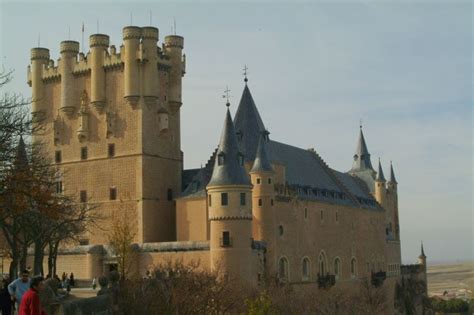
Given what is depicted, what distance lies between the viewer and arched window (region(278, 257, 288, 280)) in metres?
58.6

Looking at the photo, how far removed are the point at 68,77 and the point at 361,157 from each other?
4526cm

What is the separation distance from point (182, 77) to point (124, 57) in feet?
16.7

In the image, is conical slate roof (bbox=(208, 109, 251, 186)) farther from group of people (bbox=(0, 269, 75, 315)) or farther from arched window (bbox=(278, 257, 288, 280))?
group of people (bbox=(0, 269, 75, 315))

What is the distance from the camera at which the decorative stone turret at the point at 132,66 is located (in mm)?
58469

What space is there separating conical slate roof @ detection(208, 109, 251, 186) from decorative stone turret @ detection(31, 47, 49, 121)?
56.1 ft

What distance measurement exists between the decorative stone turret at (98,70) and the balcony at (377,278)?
113 feet

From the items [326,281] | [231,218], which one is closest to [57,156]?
[231,218]

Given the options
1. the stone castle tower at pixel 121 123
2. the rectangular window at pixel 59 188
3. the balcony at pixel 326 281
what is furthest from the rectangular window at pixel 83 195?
the balcony at pixel 326 281

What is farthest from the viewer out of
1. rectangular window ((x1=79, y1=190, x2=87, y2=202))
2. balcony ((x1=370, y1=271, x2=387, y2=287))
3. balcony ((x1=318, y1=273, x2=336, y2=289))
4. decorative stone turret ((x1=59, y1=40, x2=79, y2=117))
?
balcony ((x1=370, y1=271, x2=387, y2=287))

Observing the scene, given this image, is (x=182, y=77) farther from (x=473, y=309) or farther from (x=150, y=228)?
(x=473, y=309)

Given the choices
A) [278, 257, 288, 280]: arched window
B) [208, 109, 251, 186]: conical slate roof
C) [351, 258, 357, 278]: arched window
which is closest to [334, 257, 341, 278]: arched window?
[351, 258, 357, 278]: arched window

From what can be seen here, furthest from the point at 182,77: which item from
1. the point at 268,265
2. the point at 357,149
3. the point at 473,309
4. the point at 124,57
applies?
the point at 473,309

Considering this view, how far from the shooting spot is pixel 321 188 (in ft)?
235

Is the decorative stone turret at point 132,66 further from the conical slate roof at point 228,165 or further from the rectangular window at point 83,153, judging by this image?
the conical slate roof at point 228,165
